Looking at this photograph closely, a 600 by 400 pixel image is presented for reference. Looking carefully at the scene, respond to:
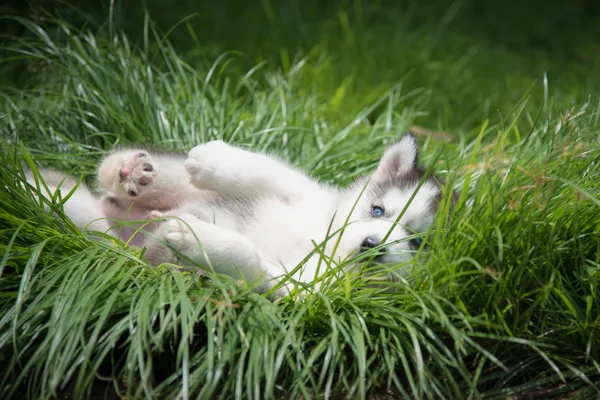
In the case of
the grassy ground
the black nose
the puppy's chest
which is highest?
the puppy's chest

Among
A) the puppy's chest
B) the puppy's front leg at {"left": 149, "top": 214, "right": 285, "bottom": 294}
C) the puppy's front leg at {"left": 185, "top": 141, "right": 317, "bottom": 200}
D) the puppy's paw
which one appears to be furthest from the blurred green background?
the puppy's front leg at {"left": 149, "top": 214, "right": 285, "bottom": 294}

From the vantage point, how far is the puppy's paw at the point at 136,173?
10.1 feet

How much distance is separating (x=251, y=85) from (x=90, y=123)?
4.87 ft

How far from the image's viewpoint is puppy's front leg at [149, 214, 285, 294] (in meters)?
2.59

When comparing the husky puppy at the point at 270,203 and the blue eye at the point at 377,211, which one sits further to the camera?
the blue eye at the point at 377,211

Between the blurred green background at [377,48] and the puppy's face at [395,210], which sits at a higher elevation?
Answer: the blurred green background at [377,48]

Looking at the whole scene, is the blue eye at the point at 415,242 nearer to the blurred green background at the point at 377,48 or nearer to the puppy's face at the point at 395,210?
the puppy's face at the point at 395,210

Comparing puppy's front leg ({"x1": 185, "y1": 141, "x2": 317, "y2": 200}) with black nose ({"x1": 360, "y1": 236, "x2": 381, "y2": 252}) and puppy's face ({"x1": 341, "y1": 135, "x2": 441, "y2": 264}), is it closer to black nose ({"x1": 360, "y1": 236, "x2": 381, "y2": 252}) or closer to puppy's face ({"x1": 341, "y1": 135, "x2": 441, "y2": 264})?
puppy's face ({"x1": 341, "y1": 135, "x2": 441, "y2": 264})

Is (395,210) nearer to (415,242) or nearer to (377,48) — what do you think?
(415,242)

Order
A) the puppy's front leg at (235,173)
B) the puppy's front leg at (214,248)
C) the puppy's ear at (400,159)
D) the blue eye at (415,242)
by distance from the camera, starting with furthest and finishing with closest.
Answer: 1. the puppy's ear at (400,159)
2. the puppy's front leg at (235,173)
3. the blue eye at (415,242)
4. the puppy's front leg at (214,248)

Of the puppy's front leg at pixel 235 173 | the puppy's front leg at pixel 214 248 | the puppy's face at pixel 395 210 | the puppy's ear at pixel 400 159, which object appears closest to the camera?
the puppy's front leg at pixel 214 248

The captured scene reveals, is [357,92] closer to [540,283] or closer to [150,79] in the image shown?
[150,79]

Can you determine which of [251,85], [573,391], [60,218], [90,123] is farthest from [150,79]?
[573,391]

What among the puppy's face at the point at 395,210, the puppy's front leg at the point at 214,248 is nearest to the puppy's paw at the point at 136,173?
the puppy's front leg at the point at 214,248
